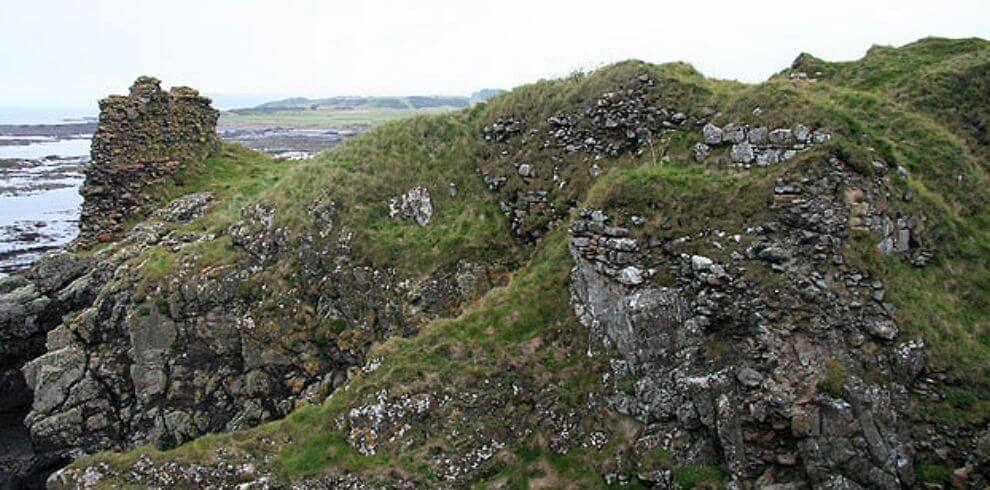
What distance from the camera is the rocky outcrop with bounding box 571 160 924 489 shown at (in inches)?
529

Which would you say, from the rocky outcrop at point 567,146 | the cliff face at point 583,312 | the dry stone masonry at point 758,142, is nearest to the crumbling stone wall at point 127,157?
the cliff face at point 583,312

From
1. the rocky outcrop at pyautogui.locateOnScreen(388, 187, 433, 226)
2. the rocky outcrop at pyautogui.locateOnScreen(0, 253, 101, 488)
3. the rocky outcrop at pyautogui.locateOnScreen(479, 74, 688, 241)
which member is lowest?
the rocky outcrop at pyautogui.locateOnScreen(0, 253, 101, 488)

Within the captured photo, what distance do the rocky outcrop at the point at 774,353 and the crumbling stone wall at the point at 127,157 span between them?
88.4 feet

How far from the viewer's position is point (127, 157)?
3322 centimetres

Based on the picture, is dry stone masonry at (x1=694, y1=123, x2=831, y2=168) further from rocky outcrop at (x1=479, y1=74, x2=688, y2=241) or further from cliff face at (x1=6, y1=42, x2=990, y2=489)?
rocky outcrop at (x1=479, y1=74, x2=688, y2=241)

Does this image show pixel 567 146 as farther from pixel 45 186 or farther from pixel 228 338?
pixel 45 186

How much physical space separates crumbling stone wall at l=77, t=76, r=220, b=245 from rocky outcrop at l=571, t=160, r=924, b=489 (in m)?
26.9

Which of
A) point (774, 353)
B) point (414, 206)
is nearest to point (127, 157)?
point (414, 206)

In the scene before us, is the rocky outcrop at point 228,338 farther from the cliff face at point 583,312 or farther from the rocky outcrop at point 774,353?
the rocky outcrop at point 774,353

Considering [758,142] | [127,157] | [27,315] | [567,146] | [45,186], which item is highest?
[758,142]

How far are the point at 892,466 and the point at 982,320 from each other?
445cm

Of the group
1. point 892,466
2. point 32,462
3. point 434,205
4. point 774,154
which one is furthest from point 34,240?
point 892,466

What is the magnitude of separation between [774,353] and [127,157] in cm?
3190

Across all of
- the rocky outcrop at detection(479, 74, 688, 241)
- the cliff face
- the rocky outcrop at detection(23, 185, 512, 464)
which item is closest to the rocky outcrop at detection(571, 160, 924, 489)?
the cliff face
